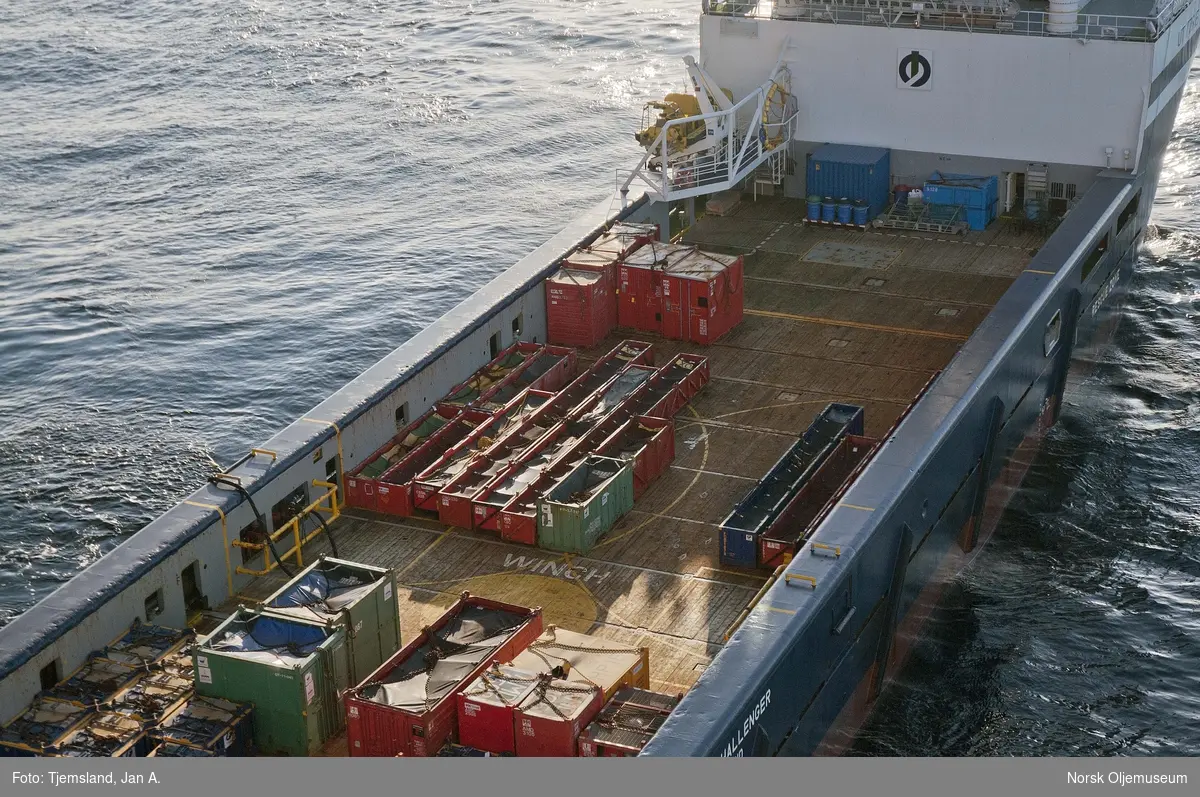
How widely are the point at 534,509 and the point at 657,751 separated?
7829mm

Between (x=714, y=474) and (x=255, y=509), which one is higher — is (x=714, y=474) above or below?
below

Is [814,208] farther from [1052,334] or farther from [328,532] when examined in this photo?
[328,532]

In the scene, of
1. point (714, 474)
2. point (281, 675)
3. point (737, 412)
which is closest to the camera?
point (281, 675)

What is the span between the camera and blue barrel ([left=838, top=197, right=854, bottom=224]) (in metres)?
41.6

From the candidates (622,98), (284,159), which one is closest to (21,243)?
(284,159)

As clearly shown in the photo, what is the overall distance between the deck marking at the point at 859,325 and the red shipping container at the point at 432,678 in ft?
47.6

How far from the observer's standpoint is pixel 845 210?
136ft

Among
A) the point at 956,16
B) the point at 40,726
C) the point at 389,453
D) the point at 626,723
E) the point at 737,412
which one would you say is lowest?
the point at 40,726

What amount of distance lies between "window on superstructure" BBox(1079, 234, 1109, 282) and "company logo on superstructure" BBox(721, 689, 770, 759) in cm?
1884

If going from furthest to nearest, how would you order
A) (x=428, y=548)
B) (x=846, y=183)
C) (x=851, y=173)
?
(x=846, y=183), (x=851, y=173), (x=428, y=548)

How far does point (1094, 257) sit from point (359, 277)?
25.3 metres

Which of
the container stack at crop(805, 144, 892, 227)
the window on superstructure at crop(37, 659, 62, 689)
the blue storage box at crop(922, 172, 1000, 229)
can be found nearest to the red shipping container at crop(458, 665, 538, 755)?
the window on superstructure at crop(37, 659, 62, 689)

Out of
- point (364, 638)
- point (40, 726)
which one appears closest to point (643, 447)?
point (364, 638)

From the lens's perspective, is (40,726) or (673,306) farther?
(673,306)
